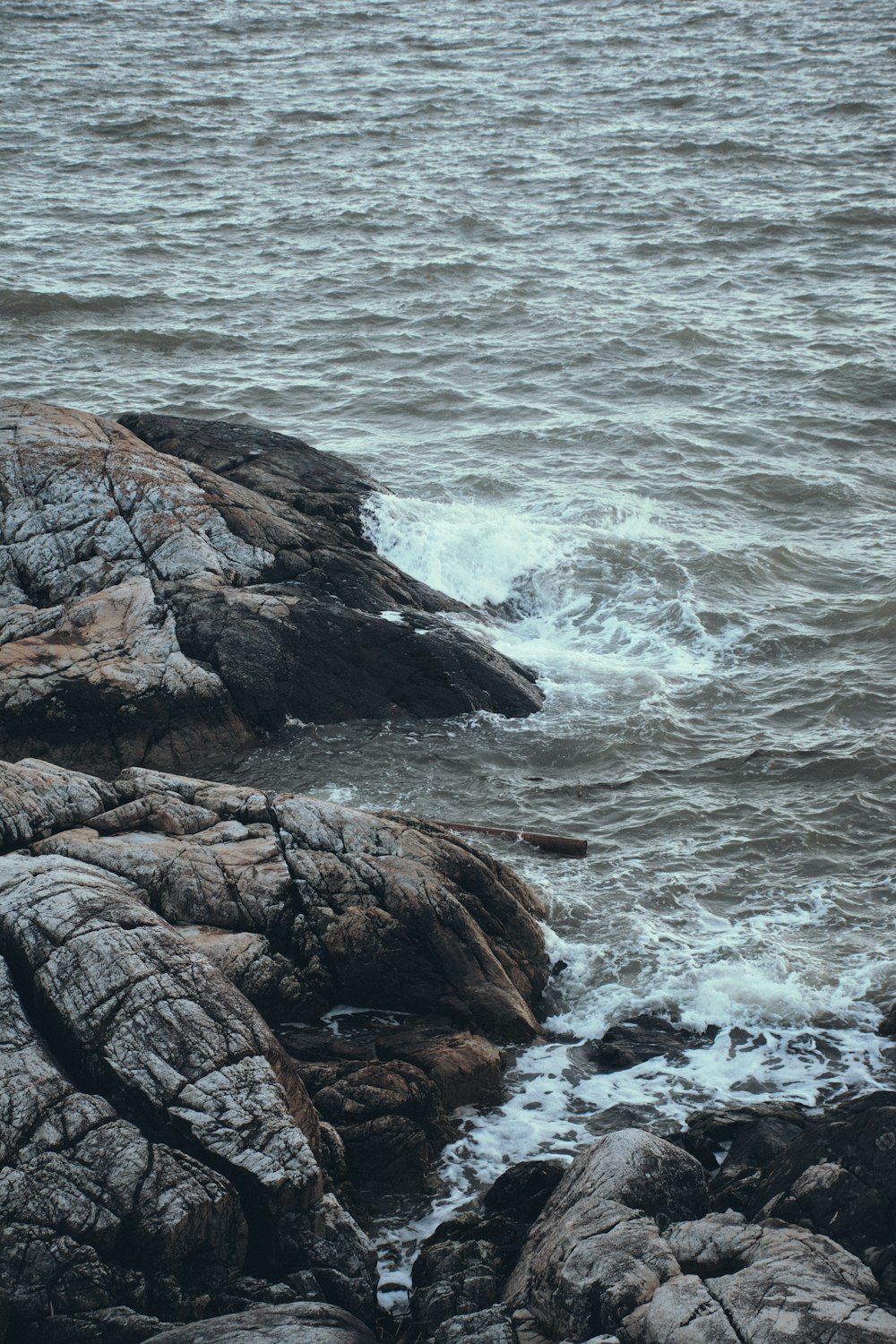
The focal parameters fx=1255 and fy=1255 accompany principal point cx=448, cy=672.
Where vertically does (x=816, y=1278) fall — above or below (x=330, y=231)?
below

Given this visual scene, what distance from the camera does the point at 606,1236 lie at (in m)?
6.58

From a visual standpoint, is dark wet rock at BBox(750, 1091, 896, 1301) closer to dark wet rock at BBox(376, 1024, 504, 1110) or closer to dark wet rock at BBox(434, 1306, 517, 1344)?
dark wet rock at BBox(434, 1306, 517, 1344)

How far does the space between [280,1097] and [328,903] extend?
2.07 metres

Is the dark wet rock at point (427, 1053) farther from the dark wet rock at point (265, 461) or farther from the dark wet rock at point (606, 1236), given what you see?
the dark wet rock at point (265, 461)

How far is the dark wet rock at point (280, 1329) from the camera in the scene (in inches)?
231

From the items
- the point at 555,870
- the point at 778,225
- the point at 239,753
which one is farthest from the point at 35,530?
the point at 778,225

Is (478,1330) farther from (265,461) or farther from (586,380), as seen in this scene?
(586,380)

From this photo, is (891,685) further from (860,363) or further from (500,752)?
(860,363)

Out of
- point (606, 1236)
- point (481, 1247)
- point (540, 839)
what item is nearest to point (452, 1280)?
point (481, 1247)

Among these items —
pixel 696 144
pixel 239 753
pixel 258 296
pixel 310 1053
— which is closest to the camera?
pixel 310 1053

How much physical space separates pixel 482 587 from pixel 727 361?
32.1ft

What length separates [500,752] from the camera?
1288 cm

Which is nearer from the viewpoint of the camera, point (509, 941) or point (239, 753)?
point (509, 941)

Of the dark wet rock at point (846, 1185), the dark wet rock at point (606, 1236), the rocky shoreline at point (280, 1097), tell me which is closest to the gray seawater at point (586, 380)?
the rocky shoreline at point (280, 1097)
